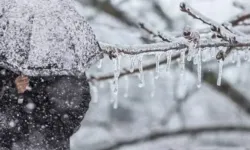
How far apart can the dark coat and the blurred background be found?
32 centimetres

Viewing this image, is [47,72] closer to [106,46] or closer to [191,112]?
[106,46]

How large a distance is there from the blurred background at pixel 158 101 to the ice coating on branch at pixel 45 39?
0.98ft

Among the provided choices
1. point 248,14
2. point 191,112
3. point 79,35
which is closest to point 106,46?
point 79,35

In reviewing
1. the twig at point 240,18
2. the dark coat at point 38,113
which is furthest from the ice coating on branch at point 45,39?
the twig at point 240,18

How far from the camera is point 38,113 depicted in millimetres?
672

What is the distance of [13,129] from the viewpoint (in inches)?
26.3

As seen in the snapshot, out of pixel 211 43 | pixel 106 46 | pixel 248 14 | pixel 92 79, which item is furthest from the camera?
pixel 92 79

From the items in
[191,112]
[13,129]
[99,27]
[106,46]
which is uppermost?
Answer: [99,27]

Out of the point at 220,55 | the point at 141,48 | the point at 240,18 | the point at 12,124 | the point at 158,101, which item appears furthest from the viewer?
the point at 158,101

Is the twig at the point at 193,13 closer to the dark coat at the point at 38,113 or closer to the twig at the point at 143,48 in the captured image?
the twig at the point at 143,48

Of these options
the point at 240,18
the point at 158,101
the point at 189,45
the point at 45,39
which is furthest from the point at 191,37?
the point at 158,101

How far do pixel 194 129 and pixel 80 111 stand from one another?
2306mm

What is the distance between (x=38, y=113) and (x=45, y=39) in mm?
94

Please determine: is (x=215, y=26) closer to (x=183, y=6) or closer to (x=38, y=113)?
(x=183, y=6)
